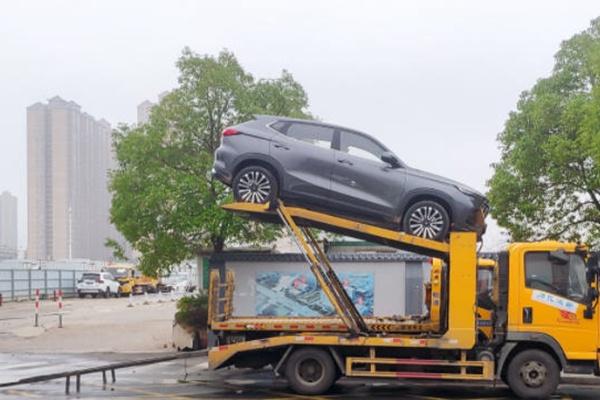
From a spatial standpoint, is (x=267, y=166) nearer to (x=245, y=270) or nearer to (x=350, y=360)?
(x=350, y=360)

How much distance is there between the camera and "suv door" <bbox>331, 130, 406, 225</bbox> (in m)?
10.5

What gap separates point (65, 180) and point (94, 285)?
34.8 m

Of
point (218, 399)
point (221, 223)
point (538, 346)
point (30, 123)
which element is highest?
point (30, 123)

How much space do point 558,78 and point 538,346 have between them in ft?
33.8

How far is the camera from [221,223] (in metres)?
16.6

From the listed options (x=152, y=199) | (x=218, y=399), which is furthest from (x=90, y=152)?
(x=218, y=399)

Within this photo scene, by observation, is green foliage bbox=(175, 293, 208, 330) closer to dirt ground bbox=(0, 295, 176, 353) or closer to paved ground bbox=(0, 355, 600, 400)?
dirt ground bbox=(0, 295, 176, 353)

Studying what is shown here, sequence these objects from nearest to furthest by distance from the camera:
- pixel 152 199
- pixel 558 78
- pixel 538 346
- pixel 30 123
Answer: pixel 538 346, pixel 152 199, pixel 558 78, pixel 30 123

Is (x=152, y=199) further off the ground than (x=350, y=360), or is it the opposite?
(x=152, y=199)

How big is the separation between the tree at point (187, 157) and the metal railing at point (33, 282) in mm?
24749

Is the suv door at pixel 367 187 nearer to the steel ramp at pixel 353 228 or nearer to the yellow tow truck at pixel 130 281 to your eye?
the steel ramp at pixel 353 228

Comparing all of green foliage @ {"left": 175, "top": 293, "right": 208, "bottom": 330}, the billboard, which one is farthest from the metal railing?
the billboard

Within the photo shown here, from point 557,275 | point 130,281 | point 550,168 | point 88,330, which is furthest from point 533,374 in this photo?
point 130,281

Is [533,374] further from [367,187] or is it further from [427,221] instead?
[367,187]
